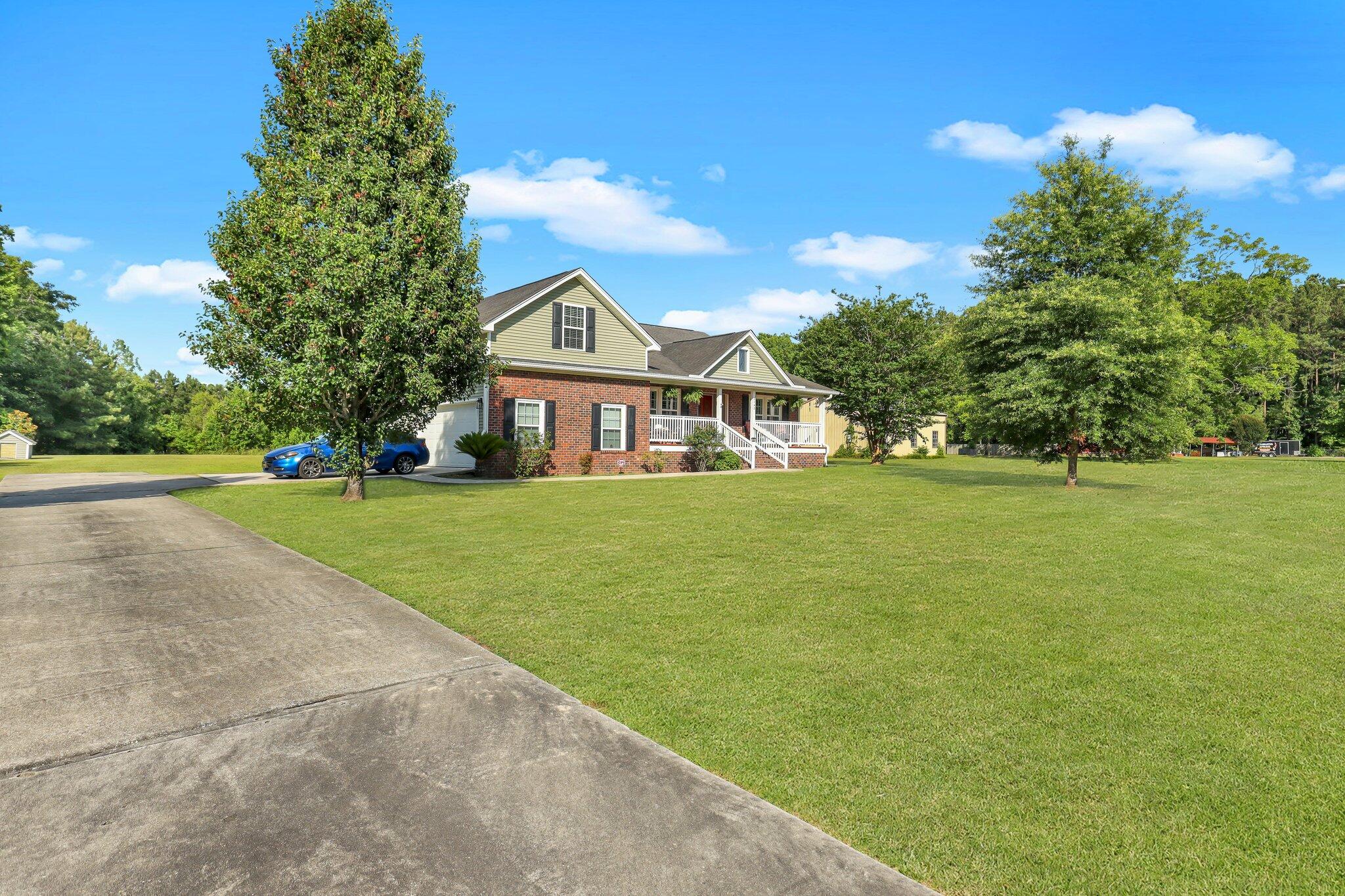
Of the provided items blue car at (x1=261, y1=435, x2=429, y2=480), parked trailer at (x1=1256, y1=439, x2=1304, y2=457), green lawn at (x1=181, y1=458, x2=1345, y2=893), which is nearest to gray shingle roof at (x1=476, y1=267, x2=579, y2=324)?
blue car at (x1=261, y1=435, x2=429, y2=480)

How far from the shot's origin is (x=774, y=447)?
26688 mm

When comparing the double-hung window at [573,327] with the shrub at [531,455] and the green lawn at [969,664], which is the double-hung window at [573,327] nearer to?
the shrub at [531,455]

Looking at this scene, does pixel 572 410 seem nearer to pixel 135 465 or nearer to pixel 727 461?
pixel 727 461

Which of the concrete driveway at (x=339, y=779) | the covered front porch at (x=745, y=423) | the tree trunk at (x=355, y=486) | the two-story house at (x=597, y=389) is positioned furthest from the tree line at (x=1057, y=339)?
the concrete driveway at (x=339, y=779)

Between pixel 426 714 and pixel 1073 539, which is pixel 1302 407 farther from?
pixel 426 714

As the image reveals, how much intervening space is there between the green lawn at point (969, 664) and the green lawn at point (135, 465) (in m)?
18.3

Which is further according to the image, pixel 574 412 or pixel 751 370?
pixel 751 370

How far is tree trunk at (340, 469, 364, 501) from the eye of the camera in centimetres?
1423

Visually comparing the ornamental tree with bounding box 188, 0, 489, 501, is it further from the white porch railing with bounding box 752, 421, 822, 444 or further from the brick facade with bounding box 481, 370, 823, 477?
the white porch railing with bounding box 752, 421, 822, 444

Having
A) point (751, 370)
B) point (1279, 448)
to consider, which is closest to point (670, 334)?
point (751, 370)

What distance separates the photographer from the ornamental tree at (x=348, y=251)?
12969 millimetres

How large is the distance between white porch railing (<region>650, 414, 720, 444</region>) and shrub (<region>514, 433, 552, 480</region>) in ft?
14.7

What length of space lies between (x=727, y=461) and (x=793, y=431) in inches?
187

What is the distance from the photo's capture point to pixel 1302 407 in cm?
6531
